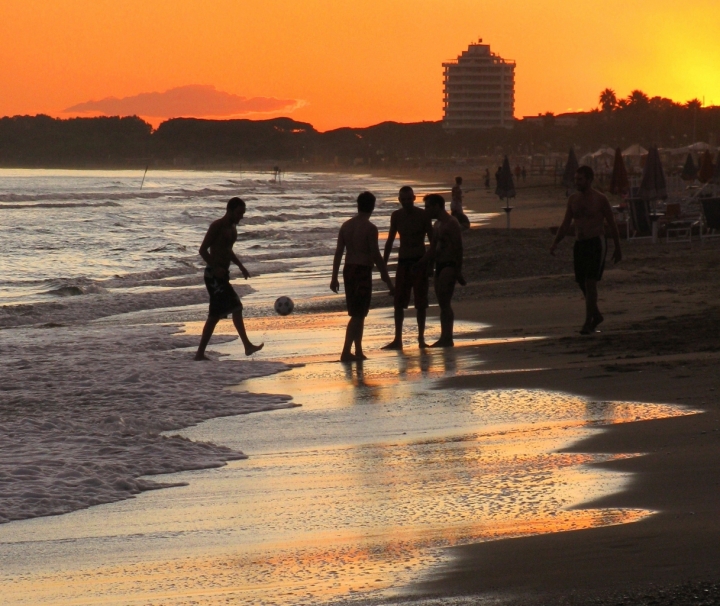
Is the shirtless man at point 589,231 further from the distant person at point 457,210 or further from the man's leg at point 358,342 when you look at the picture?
the distant person at point 457,210

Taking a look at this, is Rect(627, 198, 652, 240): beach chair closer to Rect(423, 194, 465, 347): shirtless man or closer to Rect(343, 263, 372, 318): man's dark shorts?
Rect(423, 194, 465, 347): shirtless man

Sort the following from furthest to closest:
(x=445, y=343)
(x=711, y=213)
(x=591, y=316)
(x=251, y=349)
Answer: (x=711, y=213), (x=251, y=349), (x=445, y=343), (x=591, y=316)

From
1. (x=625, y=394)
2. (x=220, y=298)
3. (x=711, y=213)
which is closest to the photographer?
(x=625, y=394)

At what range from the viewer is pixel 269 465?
551 cm

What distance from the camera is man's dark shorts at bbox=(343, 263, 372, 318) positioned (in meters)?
9.32

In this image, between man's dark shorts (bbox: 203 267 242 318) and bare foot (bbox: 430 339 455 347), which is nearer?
bare foot (bbox: 430 339 455 347)

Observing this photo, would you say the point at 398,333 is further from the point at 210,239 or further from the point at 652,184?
the point at 652,184

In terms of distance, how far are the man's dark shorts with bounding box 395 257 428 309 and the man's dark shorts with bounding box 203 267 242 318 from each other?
1.48m

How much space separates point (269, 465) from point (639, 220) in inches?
637

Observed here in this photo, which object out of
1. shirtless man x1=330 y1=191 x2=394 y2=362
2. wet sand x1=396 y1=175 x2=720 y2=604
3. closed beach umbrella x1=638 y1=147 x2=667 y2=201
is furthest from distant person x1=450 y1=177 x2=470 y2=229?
Answer: shirtless man x1=330 y1=191 x2=394 y2=362

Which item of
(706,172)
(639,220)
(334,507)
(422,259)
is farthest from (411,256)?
(706,172)

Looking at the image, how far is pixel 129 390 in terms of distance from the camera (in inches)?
315

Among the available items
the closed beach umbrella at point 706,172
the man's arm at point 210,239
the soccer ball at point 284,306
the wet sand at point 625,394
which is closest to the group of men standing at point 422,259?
the wet sand at point 625,394

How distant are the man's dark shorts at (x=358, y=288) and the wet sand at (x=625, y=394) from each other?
1.18 m
